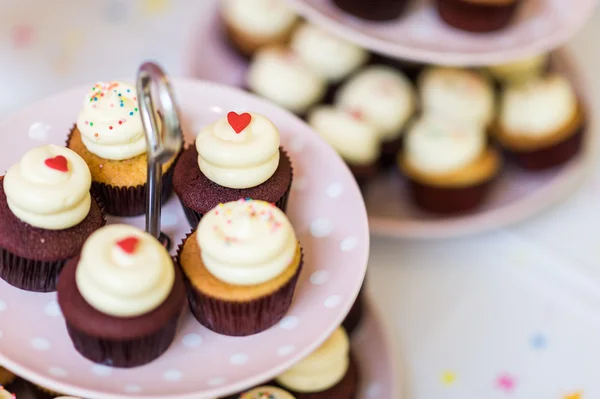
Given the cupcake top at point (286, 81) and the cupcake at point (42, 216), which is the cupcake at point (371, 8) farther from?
the cupcake at point (42, 216)

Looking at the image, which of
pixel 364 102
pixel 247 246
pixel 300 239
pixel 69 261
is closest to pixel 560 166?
pixel 364 102

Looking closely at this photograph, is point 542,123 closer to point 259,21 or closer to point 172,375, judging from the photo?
point 259,21

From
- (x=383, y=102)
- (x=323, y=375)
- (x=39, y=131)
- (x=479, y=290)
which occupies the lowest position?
(x=479, y=290)

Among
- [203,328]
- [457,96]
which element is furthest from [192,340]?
[457,96]

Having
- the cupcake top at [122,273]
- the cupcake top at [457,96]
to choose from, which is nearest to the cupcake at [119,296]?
the cupcake top at [122,273]

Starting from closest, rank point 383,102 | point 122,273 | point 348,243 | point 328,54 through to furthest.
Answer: point 122,273
point 348,243
point 383,102
point 328,54

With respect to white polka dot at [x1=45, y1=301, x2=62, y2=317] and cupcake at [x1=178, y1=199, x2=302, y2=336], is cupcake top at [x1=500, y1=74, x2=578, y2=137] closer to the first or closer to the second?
cupcake at [x1=178, y1=199, x2=302, y2=336]

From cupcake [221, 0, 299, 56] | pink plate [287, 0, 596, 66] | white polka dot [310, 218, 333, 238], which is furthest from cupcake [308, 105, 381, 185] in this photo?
white polka dot [310, 218, 333, 238]
